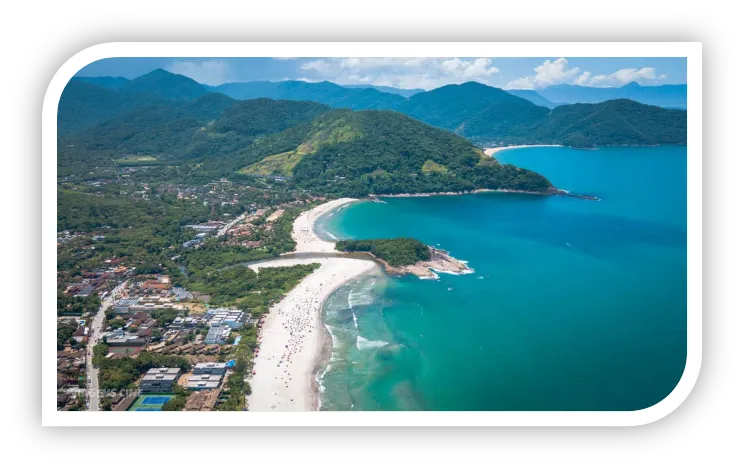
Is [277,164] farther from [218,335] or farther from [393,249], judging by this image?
[218,335]

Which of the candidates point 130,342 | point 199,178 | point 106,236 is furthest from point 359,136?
point 130,342

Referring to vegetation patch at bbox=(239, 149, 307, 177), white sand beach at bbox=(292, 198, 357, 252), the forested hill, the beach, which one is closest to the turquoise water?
the beach

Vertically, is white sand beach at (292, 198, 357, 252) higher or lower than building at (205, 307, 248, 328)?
higher

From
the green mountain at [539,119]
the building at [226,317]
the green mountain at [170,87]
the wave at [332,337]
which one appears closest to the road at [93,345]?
the building at [226,317]

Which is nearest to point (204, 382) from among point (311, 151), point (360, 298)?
point (360, 298)

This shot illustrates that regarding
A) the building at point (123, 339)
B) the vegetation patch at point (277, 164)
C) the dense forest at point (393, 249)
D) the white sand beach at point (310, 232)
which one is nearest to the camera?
the building at point (123, 339)

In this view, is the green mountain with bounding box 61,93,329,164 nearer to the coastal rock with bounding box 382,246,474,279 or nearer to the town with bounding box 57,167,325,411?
the town with bounding box 57,167,325,411

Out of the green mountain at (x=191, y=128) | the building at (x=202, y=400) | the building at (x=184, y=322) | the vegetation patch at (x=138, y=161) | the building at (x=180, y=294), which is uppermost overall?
the green mountain at (x=191, y=128)

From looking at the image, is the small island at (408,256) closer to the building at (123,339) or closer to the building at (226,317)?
the building at (226,317)
